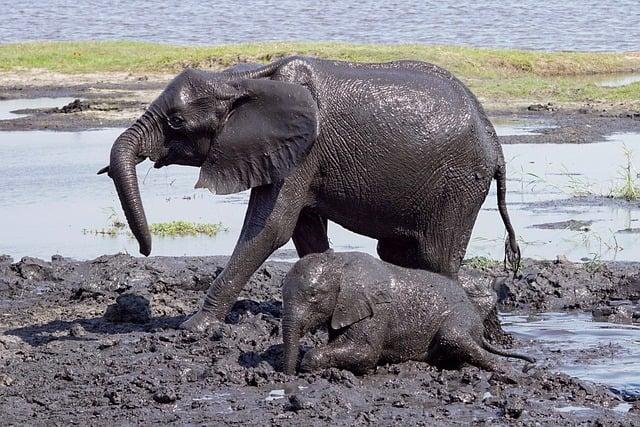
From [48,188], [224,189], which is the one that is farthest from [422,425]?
[48,188]

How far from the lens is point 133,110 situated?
24.7 meters

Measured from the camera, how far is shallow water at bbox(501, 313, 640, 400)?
8.84m

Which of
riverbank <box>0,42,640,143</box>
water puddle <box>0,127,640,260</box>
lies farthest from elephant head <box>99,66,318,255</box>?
riverbank <box>0,42,640,143</box>

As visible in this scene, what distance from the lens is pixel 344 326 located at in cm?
844

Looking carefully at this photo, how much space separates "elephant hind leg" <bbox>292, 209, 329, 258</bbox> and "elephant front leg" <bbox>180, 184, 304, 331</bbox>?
0.54 meters

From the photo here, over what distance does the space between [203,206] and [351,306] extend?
7.75 meters

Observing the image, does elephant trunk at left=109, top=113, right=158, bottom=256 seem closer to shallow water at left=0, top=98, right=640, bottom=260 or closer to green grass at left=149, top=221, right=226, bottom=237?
shallow water at left=0, top=98, right=640, bottom=260

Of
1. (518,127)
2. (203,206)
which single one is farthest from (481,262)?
(518,127)

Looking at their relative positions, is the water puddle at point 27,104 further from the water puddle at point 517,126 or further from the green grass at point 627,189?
the green grass at point 627,189

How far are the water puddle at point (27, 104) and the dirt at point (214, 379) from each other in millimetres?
15143

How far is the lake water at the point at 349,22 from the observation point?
4259 cm

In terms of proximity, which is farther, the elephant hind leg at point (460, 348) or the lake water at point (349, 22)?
the lake water at point (349, 22)

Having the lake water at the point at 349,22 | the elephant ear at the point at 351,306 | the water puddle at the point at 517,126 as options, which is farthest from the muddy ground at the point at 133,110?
the lake water at the point at 349,22

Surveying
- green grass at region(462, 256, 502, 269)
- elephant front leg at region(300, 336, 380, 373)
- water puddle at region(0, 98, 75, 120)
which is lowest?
water puddle at region(0, 98, 75, 120)
